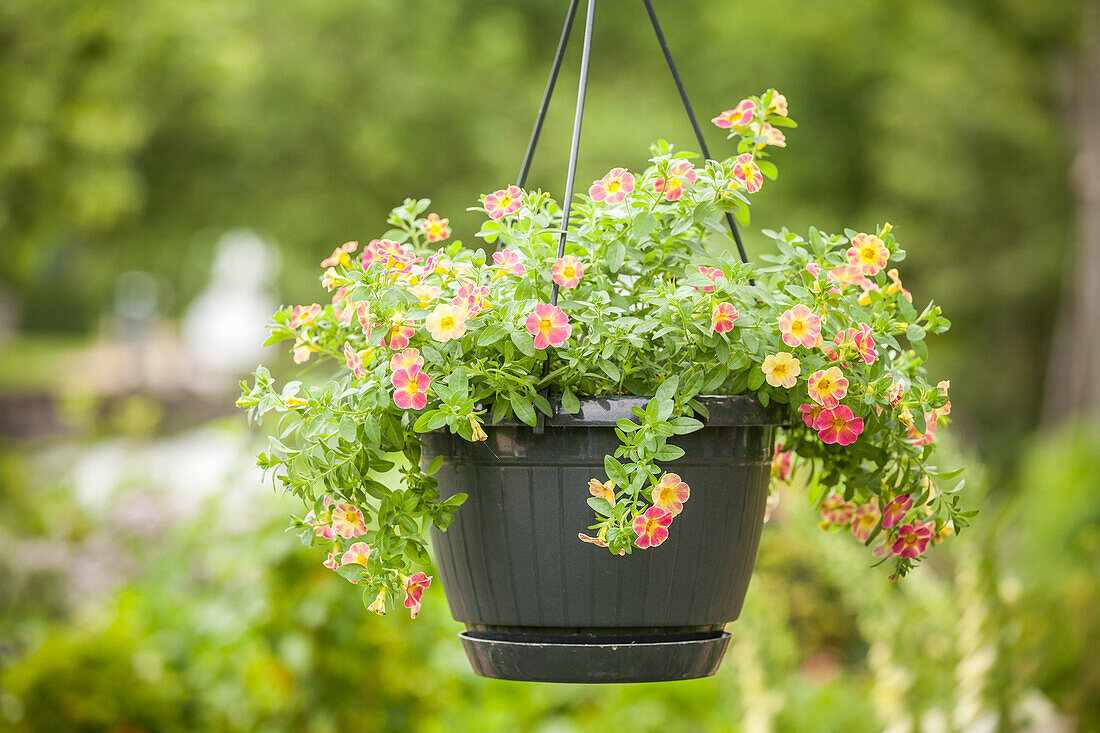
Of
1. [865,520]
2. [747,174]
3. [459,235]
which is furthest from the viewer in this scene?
[459,235]

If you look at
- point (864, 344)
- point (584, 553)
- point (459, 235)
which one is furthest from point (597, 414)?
point (459, 235)

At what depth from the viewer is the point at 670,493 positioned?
877mm

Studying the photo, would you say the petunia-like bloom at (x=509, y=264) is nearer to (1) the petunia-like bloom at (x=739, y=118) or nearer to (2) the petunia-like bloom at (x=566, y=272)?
(2) the petunia-like bloom at (x=566, y=272)

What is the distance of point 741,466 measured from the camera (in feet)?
3.24

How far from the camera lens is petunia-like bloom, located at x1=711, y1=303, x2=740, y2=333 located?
0.90m

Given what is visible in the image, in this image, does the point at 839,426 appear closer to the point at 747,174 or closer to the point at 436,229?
the point at 747,174

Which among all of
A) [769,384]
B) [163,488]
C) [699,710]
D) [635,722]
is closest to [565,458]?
[769,384]

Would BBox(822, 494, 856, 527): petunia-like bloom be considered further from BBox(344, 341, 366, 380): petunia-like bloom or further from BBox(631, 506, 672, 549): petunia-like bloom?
BBox(344, 341, 366, 380): petunia-like bloom

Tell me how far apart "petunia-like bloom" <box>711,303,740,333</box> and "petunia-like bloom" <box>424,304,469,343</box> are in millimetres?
217

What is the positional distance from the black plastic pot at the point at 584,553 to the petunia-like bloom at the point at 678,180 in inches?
8.2

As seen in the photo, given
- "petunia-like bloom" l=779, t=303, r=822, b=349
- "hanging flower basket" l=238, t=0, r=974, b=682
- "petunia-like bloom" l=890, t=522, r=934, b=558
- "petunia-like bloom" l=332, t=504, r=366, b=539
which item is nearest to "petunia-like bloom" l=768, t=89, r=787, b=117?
"hanging flower basket" l=238, t=0, r=974, b=682

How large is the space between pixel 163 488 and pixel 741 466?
4157 mm

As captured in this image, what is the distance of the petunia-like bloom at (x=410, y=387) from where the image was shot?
2.92 ft

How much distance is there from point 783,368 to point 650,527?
183 mm
